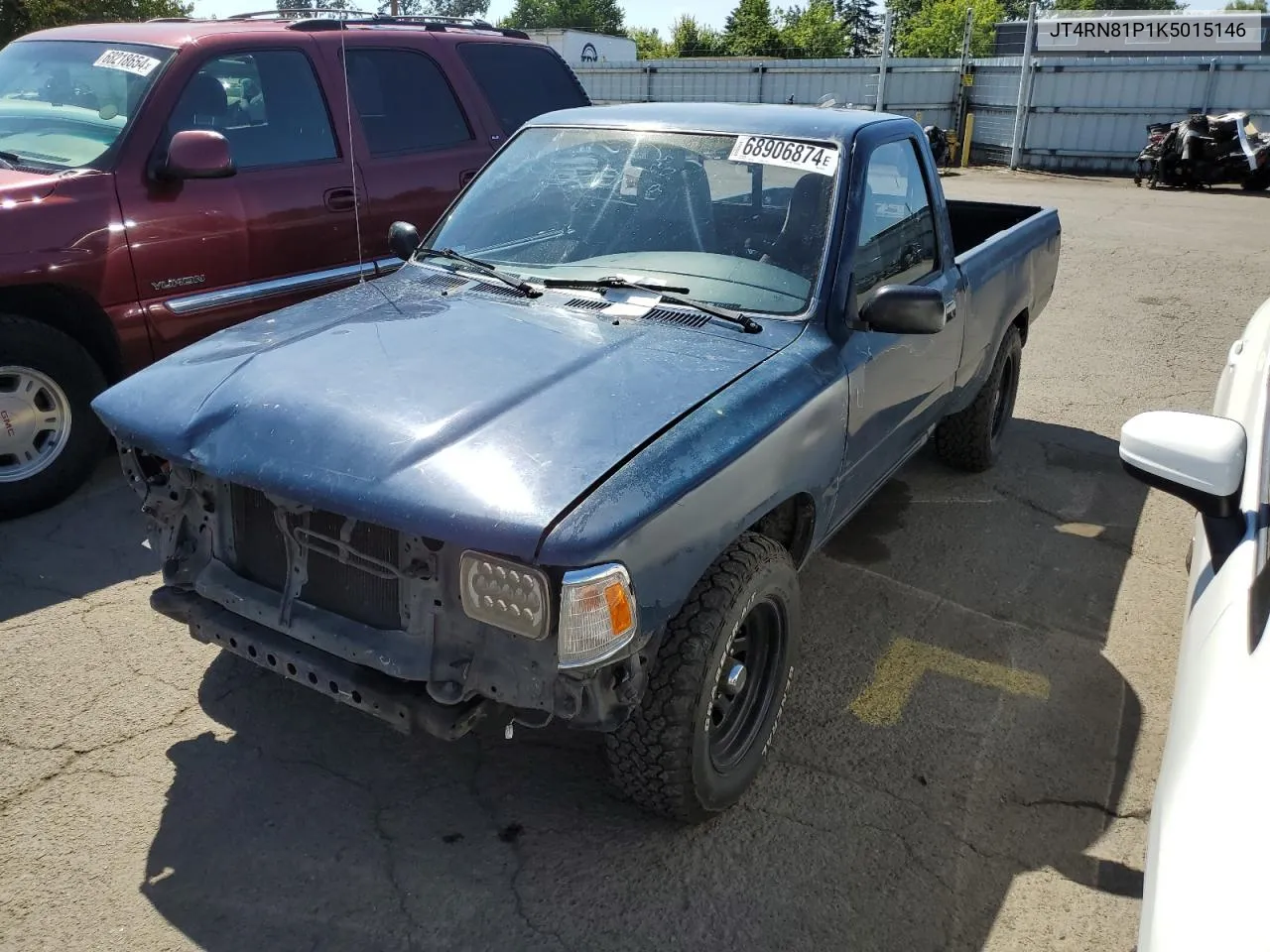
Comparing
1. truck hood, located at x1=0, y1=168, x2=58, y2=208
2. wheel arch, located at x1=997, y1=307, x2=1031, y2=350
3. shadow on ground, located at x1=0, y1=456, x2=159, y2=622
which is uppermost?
truck hood, located at x1=0, y1=168, x2=58, y2=208

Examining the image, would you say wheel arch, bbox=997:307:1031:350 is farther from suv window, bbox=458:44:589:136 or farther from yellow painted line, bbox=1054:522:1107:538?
suv window, bbox=458:44:589:136

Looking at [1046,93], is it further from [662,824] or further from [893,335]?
[662,824]

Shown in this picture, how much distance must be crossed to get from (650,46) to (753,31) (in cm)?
1027

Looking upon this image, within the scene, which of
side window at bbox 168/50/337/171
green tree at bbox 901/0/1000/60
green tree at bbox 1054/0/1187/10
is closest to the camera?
side window at bbox 168/50/337/171

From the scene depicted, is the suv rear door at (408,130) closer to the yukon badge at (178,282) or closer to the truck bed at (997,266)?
the yukon badge at (178,282)

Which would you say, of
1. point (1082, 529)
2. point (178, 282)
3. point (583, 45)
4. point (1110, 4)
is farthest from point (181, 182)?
point (1110, 4)

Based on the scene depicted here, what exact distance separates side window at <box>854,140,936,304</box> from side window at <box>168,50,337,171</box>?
10.0 feet

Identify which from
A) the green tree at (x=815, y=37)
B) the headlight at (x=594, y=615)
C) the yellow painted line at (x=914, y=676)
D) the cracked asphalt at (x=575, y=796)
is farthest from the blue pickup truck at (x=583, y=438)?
the green tree at (x=815, y=37)

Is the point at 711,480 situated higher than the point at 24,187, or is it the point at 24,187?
the point at 24,187

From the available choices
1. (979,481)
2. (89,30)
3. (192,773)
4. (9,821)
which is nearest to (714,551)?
(192,773)

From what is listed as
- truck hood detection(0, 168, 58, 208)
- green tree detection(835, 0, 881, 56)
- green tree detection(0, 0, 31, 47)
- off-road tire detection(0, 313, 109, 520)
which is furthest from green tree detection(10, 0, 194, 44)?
green tree detection(835, 0, 881, 56)

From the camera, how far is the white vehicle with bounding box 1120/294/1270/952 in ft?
4.88

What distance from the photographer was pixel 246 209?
4.89m

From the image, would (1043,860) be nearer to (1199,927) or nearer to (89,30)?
(1199,927)
